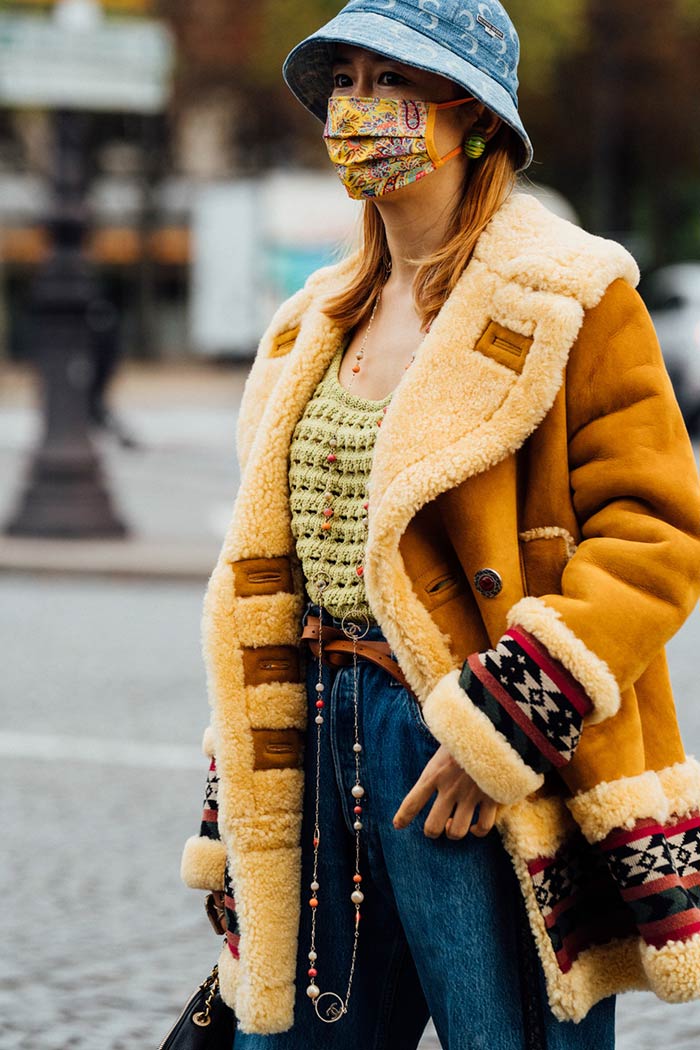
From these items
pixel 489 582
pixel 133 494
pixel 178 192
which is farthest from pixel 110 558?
pixel 178 192

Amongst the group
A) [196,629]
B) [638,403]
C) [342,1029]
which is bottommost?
[196,629]

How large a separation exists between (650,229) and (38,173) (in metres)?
15.6

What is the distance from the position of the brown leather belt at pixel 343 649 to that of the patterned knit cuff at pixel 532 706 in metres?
0.16

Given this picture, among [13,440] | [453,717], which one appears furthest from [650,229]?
[453,717]

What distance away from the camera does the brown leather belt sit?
226 cm

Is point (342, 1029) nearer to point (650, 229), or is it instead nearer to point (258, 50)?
point (258, 50)

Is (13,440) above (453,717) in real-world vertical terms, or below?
below

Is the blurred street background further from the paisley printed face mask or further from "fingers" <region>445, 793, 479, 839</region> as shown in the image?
"fingers" <region>445, 793, 479, 839</region>

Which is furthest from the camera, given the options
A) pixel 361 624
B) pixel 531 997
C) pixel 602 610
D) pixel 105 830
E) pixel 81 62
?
pixel 81 62

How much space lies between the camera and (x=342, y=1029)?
95.7 inches

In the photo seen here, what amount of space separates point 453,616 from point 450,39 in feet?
2.43

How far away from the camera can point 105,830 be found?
5480 mm

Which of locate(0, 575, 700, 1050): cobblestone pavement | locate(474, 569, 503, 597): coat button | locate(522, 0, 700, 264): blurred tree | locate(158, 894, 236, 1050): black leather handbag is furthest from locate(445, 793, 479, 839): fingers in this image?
locate(522, 0, 700, 264): blurred tree

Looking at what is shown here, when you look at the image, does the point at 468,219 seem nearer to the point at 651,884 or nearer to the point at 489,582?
the point at 489,582
